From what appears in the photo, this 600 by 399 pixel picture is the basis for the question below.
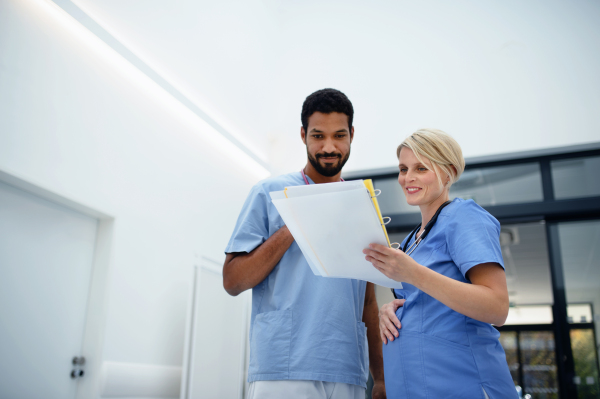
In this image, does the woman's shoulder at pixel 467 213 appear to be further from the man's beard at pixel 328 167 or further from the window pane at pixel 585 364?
the window pane at pixel 585 364

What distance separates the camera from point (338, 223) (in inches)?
39.8

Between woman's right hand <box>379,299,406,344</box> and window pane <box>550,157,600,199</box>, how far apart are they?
3.53 meters

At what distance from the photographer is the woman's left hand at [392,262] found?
0.97 metres

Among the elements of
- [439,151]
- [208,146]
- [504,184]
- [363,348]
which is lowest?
[363,348]

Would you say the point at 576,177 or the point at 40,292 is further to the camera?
the point at 576,177

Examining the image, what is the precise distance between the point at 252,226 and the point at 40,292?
5.44 feet

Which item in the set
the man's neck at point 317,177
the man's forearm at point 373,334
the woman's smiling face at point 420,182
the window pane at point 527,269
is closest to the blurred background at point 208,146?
the window pane at point 527,269

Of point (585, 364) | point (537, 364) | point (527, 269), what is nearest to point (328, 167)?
point (585, 364)

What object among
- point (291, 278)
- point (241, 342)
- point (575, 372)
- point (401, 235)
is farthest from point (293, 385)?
point (401, 235)

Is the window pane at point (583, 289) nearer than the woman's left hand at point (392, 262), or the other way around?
the woman's left hand at point (392, 262)

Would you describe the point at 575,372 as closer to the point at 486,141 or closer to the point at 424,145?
the point at 486,141

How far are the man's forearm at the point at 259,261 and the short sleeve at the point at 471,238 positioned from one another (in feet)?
1.64

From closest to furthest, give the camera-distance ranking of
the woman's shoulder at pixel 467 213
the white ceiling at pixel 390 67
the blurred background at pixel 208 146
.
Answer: the woman's shoulder at pixel 467 213, the blurred background at pixel 208 146, the white ceiling at pixel 390 67

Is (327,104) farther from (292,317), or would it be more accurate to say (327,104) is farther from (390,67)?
(390,67)
